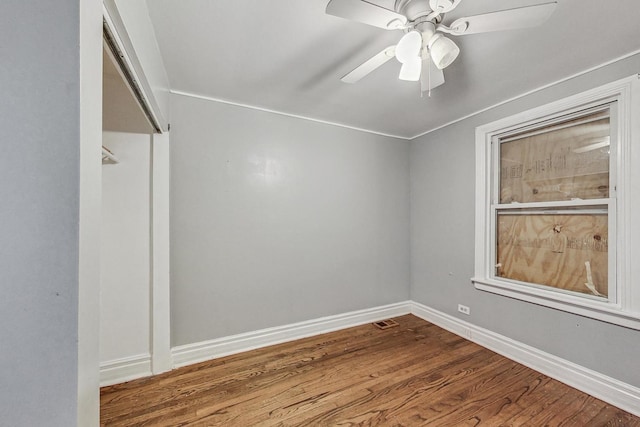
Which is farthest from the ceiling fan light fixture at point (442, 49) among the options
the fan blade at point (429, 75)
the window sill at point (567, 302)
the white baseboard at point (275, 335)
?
the white baseboard at point (275, 335)

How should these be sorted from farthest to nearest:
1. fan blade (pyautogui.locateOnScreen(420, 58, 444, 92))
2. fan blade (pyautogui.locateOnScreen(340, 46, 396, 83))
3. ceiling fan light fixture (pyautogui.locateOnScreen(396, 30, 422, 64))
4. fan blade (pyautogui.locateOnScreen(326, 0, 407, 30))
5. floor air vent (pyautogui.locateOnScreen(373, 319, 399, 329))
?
floor air vent (pyautogui.locateOnScreen(373, 319, 399, 329)) → fan blade (pyautogui.locateOnScreen(420, 58, 444, 92)) → fan blade (pyautogui.locateOnScreen(340, 46, 396, 83)) → ceiling fan light fixture (pyautogui.locateOnScreen(396, 30, 422, 64)) → fan blade (pyautogui.locateOnScreen(326, 0, 407, 30))

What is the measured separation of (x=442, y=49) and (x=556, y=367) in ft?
7.68

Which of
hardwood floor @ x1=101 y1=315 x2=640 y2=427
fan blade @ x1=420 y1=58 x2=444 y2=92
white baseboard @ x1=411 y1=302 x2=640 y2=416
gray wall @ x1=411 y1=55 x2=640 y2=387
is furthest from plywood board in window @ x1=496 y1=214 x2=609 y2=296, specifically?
fan blade @ x1=420 y1=58 x2=444 y2=92

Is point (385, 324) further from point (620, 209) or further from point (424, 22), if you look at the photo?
point (424, 22)

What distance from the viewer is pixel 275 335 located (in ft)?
8.02

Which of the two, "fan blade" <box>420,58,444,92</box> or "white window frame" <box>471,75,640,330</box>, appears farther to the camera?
"white window frame" <box>471,75,640,330</box>

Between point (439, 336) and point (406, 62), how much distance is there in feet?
8.13

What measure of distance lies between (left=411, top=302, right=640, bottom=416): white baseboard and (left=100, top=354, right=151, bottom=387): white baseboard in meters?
2.77

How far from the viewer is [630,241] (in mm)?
1612

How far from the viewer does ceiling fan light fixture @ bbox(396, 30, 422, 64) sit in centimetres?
115

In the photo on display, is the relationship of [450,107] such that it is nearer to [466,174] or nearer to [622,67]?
[466,174]

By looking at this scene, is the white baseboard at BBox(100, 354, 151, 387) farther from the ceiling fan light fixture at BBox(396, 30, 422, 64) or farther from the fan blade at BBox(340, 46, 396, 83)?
the ceiling fan light fixture at BBox(396, 30, 422, 64)

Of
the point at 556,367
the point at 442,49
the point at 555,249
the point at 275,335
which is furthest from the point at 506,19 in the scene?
the point at 275,335

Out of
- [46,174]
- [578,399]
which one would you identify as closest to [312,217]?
[46,174]
